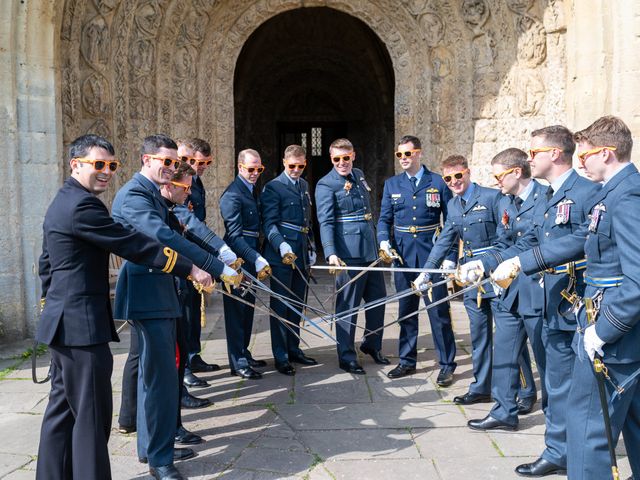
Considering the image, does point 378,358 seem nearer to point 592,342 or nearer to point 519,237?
point 519,237

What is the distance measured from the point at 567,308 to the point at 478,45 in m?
5.67

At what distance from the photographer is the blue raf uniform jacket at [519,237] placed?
3.98 m

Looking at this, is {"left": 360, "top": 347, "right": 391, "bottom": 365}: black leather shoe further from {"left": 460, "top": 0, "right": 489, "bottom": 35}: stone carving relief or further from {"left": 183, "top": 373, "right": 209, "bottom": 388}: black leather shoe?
{"left": 460, "top": 0, "right": 489, "bottom": 35}: stone carving relief

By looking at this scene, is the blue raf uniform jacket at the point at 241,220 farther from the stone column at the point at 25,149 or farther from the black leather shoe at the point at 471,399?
the stone column at the point at 25,149

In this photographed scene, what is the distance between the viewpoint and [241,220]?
566cm

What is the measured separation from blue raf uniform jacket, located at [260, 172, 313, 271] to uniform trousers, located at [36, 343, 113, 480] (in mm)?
2595

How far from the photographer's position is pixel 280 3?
885 centimetres

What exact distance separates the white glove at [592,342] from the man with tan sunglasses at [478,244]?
65.1 inches

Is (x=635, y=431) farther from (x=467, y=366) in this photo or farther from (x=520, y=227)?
(x=467, y=366)

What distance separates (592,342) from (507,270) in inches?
34.0

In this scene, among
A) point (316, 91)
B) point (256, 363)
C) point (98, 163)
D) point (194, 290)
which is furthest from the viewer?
point (316, 91)

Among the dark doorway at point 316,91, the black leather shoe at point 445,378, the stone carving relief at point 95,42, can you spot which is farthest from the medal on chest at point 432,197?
the dark doorway at point 316,91

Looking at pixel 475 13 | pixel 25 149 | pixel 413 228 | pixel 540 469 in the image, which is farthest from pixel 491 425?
pixel 475 13

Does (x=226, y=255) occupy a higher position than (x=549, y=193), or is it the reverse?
(x=549, y=193)
